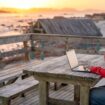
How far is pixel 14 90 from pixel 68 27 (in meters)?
22.3

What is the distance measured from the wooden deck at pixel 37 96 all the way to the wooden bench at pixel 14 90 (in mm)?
323

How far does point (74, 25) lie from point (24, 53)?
19.1 meters

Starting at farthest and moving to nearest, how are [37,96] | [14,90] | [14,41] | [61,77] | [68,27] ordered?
1. [68,27]
2. [14,41]
3. [37,96]
4. [14,90]
5. [61,77]

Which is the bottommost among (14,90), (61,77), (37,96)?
(37,96)

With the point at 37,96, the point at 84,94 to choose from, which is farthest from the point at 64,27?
the point at 84,94

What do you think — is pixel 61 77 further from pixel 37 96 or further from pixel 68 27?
pixel 68 27

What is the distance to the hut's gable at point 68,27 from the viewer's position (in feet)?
79.6

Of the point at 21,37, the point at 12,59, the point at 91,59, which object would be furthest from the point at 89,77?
the point at 12,59

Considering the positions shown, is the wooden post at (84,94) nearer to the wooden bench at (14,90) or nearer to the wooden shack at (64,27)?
the wooden bench at (14,90)

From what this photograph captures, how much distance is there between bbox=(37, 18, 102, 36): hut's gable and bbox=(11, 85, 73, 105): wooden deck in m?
17.0

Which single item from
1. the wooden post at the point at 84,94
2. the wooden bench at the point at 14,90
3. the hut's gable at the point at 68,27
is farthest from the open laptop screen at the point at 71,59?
the hut's gable at the point at 68,27

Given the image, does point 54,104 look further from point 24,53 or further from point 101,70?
point 24,53

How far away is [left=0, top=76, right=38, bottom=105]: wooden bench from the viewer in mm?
4773

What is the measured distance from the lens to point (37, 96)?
5.91 metres
